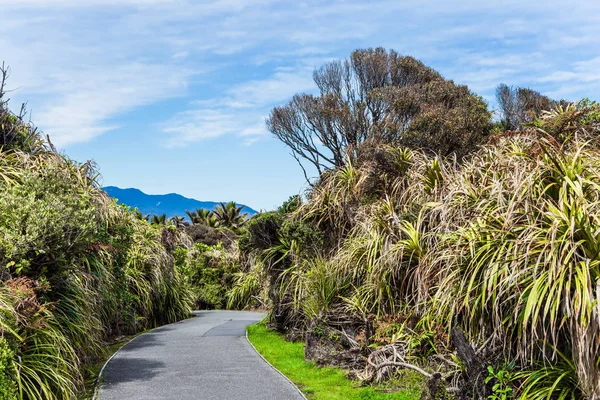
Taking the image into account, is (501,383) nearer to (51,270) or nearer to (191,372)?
(191,372)

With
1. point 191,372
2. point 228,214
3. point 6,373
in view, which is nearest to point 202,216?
point 228,214

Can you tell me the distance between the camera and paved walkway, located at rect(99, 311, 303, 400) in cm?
855

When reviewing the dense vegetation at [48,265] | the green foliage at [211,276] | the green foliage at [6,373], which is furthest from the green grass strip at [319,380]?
the green foliage at [211,276]

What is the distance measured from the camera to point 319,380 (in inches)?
372

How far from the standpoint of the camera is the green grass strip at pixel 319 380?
815cm

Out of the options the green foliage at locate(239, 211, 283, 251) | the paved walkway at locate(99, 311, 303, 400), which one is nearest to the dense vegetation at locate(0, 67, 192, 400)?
the paved walkway at locate(99, 311, 303, 400)

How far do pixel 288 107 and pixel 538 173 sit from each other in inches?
956

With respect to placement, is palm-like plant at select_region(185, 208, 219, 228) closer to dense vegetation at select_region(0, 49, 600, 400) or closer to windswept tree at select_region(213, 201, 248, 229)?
windswept tree at select_region(213, 201, 248, 229)

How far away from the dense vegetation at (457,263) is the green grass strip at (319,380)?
0.93 feet

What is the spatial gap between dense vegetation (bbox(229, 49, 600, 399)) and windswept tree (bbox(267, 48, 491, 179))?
33cm

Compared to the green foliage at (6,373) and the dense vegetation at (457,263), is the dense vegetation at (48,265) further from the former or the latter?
the dense vegetation at (457,263)

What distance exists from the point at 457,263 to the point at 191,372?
5.03 m

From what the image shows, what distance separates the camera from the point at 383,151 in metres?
13.4

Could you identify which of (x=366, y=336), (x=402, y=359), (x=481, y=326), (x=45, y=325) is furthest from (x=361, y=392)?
(x=45, y=325)
